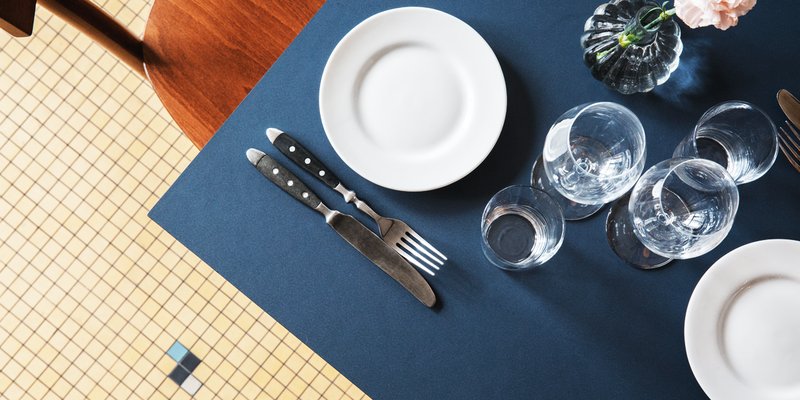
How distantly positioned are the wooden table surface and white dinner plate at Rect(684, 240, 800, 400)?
0.66 m

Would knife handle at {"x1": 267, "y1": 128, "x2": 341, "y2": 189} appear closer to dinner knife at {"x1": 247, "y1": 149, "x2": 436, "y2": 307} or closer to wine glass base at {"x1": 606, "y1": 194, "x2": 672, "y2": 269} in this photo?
dinner knife at {"x1": 247, "y1": 149, "x2": 436, "y2": 307}

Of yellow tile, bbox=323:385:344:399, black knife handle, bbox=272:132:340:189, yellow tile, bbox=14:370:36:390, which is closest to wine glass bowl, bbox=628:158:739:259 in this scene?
black knife handle, bbox=272:132:340:189

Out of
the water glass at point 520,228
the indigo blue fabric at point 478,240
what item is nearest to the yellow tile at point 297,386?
the indigo blue fabric at point 478,240

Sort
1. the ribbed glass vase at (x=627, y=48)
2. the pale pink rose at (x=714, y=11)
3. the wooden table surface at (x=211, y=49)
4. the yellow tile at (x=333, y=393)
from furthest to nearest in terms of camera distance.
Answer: the yellow tile at (x=333, y=393) → the wooden table surface at (x=211, y=49) → the ribbed glass vase at (x=627, y=48) → the pale pink rose at (x=714, y=11)

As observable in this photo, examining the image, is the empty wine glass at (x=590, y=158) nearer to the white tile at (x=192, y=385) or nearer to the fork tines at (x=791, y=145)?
the fork tines at (x=791, y=145)

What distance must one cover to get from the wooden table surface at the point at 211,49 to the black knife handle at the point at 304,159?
0.27 meters

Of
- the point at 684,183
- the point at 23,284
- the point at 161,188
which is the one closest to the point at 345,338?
the point at 684,183

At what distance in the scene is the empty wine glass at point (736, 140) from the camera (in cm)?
76

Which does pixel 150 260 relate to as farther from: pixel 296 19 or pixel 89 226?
pixel 296 19

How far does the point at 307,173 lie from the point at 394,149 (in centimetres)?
11

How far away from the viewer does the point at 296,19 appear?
1034mm

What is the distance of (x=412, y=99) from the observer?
2.64ft

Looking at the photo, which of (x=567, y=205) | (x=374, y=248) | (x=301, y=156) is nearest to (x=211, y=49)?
(x=301, y=156)

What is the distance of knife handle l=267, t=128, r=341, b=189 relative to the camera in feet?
2.63
